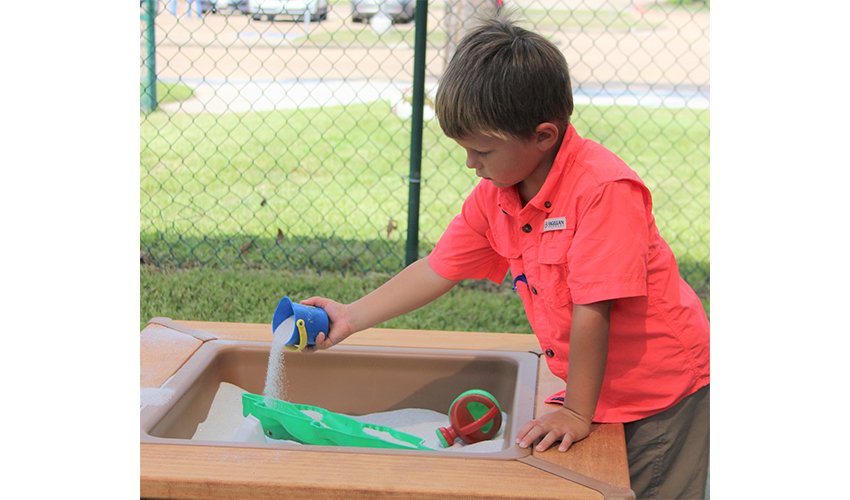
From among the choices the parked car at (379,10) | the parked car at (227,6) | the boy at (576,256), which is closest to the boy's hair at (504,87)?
the boy at (576,256)

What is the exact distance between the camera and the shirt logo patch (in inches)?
44.0

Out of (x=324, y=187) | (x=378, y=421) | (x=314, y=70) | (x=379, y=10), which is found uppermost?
(x=314, y=70)

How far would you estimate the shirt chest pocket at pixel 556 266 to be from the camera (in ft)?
3.67

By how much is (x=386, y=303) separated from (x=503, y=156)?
1.45 feet

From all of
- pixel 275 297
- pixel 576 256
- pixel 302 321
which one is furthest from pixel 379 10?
pixel 576 256

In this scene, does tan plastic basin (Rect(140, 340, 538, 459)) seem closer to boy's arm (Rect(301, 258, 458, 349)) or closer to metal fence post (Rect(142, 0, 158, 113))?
boy's arm (Rect(301, 258, 458, 349))

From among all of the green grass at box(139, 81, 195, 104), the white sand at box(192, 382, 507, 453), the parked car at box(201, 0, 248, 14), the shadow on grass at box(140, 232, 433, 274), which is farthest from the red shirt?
the green grass at box(139, 81, 195, 104)

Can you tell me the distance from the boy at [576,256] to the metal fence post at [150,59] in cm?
298

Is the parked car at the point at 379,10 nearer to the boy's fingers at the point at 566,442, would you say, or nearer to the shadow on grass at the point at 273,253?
the shadow on grass at the point at 273,253

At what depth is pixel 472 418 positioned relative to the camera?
4.58 ft

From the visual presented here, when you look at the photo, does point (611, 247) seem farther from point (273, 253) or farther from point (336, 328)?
point (273, 253)

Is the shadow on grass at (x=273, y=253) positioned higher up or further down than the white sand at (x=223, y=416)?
higher up

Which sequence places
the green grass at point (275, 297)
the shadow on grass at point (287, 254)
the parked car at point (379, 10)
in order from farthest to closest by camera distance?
A: 1. the parked car at point (379, 10)
2. the shadow on grass at point (287, 254)
3. the green grass at point (275, 297)

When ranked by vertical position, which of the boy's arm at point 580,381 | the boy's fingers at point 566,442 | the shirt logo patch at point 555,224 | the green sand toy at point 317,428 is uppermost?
the shirt logo patch at point 555,224
